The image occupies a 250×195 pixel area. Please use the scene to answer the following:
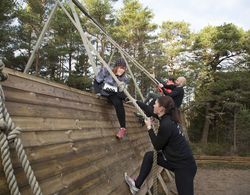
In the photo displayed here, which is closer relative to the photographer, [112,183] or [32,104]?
[32,104]

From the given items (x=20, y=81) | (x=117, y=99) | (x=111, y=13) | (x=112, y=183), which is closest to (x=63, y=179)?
(x=20, y=81)

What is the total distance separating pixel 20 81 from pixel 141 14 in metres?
27.6

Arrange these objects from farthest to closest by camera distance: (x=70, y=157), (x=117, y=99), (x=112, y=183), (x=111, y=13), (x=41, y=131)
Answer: (x=111, y=13) → (x=117, y=99) → (x=112, y=183) → (x=70, y=157) → (x=41, y=131)

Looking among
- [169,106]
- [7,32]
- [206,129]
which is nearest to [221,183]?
[169,106]

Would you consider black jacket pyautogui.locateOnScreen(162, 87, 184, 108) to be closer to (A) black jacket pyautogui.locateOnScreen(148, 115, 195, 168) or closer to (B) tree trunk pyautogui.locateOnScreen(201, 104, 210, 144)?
(A) black jacket pyautogui.locateOnScreen(148, 115, 195, 168)

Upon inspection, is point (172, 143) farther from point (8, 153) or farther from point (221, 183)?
point (221, 183)

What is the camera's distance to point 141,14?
1169 inches

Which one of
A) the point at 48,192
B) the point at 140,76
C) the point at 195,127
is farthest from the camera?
the point at 195,127

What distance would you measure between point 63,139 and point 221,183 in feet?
32.7

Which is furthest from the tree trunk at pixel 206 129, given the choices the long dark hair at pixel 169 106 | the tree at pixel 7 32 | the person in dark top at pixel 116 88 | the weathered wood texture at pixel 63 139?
the long dark hair at pixel 169 106

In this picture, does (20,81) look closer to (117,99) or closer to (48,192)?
(48,192)

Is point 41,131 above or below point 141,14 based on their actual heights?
below

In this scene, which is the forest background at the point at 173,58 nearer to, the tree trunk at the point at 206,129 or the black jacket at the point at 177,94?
the tree trunk at the point at 206,129

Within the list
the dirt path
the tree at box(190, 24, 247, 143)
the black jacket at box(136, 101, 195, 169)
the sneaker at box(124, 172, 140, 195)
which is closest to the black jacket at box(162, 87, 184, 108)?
the sneaker at box(124, 172, 140, 195)
